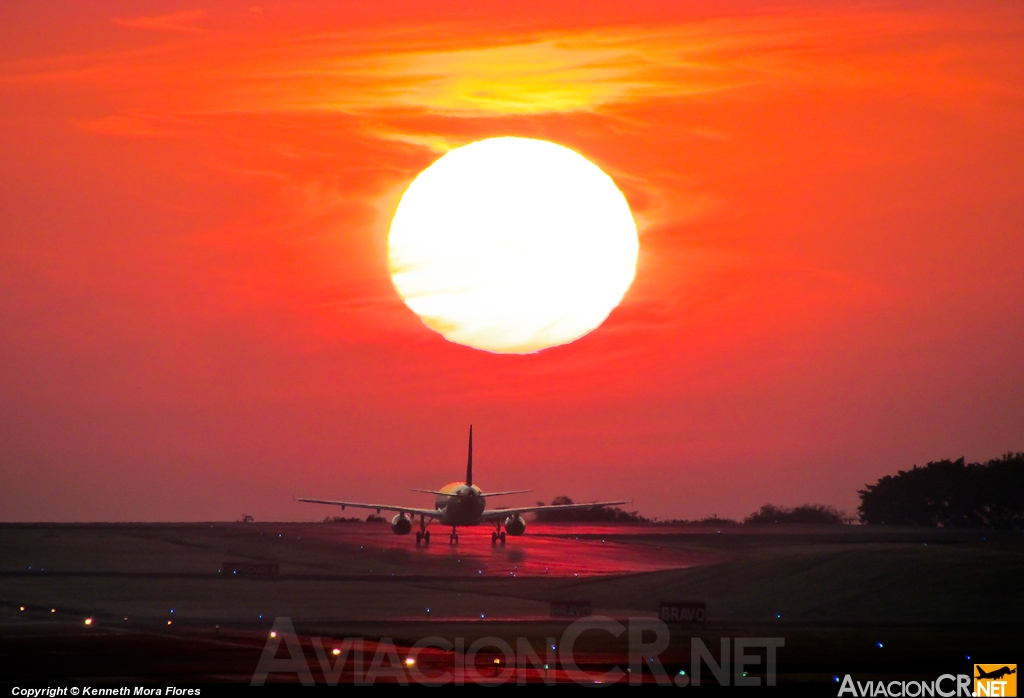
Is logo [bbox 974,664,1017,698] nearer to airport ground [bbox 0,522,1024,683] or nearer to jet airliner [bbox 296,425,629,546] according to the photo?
airport ground [bbox 0,522,1024,683]

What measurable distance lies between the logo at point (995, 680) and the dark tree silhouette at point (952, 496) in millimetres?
114500

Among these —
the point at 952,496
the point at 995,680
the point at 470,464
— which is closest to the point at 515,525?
the point at 470,464

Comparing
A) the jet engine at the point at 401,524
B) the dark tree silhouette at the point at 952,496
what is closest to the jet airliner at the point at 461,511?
the jet engine at the point at 401,524

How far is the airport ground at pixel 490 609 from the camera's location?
3478 centimetres

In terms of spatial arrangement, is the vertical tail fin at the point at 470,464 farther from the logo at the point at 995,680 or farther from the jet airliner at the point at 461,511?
the logo at the point at 995,680

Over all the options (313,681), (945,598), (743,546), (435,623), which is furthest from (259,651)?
(743,546)

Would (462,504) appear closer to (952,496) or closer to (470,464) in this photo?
(470,464)

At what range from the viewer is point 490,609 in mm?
57062

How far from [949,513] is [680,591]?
9956 cm

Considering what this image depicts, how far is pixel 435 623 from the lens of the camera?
48.8 m

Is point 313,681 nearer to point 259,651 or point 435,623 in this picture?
point 259,651

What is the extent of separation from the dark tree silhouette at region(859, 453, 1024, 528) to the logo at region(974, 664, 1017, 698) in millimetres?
114500

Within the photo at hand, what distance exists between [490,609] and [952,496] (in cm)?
10951

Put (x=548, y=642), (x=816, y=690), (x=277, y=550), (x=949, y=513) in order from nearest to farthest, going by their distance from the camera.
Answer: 1. (x=816, y=690)
2. (x=548, y=642)
3. (x=277, y=550)
4. (x=949, y=513)
